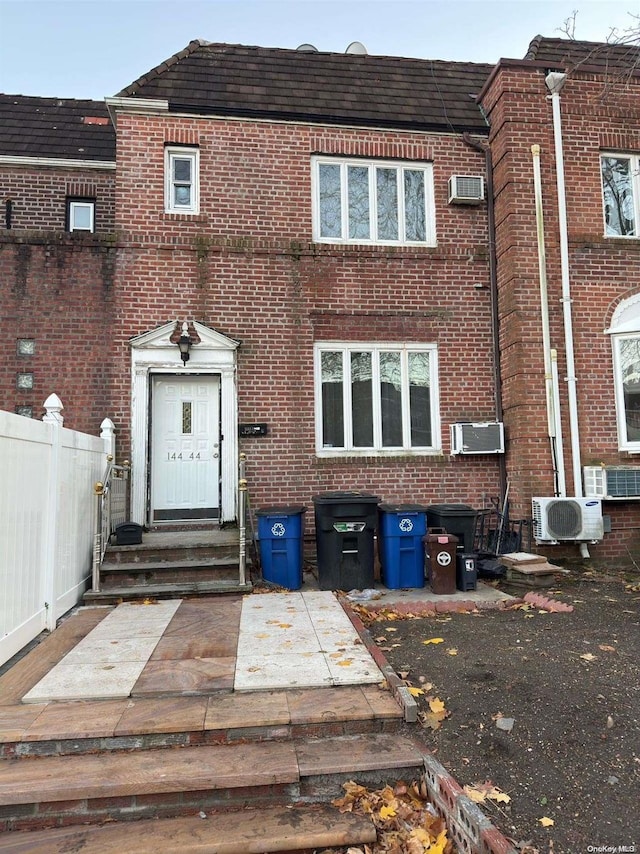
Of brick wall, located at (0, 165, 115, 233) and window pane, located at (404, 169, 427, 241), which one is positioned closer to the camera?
window pane, located at (404, 169, 427, 241)

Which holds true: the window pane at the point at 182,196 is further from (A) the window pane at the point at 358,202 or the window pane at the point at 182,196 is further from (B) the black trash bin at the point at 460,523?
(B) the black trash bin at the point at 460,523

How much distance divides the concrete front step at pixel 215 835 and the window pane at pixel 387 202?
25.5 ft

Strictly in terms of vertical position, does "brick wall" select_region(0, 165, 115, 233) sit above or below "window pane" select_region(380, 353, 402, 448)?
above

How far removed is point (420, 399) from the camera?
8531 mm

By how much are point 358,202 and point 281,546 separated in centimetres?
552

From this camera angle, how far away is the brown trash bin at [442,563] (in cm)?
643

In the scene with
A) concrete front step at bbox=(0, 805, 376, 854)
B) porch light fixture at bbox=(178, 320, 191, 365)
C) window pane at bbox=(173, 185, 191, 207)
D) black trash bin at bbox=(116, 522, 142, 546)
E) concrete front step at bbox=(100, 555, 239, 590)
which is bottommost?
concrete front step at bbox=(0, 805, 376, 854)

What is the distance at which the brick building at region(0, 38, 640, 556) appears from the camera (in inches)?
311

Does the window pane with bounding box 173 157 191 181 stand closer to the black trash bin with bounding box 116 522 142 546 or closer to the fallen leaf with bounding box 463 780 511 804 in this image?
the black trash bin with bounding box 116 522 142 546

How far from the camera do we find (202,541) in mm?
6875

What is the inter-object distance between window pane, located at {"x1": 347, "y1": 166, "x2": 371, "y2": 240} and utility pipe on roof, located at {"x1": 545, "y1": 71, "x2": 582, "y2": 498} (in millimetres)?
2886

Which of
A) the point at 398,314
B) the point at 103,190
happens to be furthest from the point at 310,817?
the point at 103,190

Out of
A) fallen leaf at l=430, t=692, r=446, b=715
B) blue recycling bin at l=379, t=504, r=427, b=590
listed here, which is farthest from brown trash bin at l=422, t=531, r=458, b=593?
fallen leaf at l=430, t=692, r=446, b=715

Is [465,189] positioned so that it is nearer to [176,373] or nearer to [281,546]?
[176,373]
